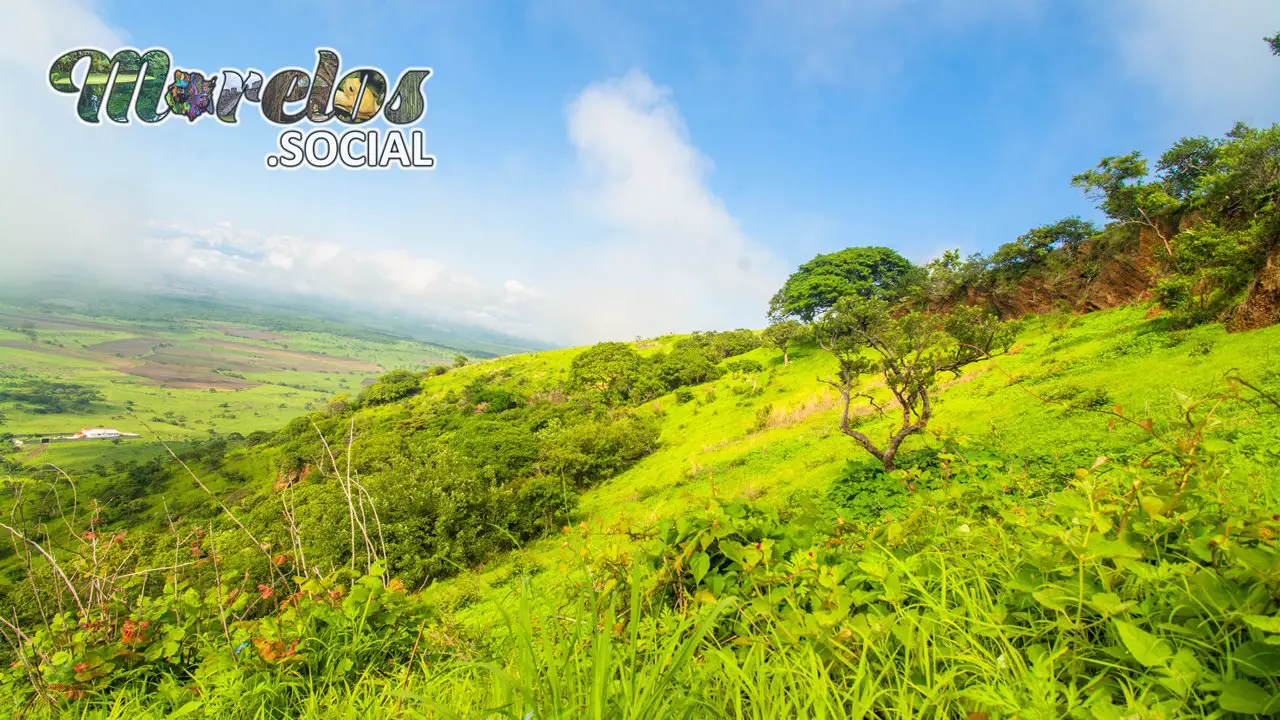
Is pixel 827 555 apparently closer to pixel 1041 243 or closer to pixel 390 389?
pixel 1041 243

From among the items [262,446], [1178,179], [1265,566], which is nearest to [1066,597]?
[1265,566]

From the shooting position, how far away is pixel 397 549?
13.2 metres

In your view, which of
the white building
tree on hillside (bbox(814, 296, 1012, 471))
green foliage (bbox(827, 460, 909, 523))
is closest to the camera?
green foliage (bbox(827, 460, 909, 523))

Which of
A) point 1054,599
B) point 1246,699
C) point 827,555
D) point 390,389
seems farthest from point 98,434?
point 1246,699

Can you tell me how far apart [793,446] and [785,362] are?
75.1 feet

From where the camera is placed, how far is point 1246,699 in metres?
1.05

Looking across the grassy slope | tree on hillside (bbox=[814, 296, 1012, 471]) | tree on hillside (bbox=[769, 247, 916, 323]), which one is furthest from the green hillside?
tree on hillside (bbox=[769, 247, 916, 323])

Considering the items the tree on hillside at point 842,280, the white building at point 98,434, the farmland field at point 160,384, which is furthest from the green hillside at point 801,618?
the white building at point 98,434

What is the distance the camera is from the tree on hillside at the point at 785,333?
3766 cm

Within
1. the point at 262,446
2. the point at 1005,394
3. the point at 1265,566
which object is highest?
the point at 1005,394

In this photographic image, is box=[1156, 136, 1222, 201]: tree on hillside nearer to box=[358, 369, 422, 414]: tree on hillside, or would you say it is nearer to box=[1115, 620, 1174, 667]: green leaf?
box=[1115, 620, 1174, 667]: green leaf

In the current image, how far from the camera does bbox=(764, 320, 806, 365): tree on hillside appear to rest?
37.7m

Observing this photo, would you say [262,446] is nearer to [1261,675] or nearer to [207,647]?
[207,647]

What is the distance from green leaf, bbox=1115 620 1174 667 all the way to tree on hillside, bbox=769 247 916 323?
41284mm
